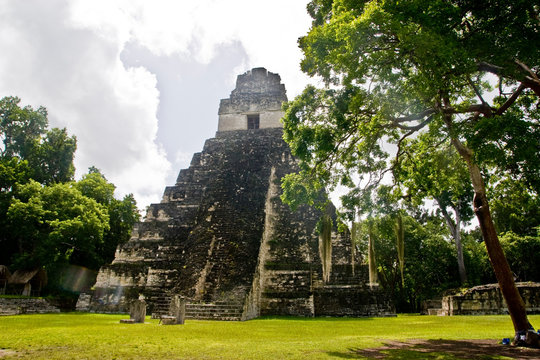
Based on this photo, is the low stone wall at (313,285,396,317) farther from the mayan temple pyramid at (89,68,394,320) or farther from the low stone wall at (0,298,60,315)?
the low stone wall at (0,298,60,315)

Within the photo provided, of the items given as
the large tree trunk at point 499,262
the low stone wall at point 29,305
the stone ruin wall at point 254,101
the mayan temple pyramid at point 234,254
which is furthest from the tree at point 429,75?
the low stone wall at point 29,305

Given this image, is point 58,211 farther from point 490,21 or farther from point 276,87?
point 490,21

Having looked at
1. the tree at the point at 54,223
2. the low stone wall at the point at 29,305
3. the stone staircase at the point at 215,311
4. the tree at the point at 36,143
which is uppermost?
the tree at the point at 36,143

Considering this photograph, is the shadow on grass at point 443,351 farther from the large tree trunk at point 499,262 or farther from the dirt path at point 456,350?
the large tree trunk at point 499,262

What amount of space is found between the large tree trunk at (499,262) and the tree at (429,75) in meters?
0.02

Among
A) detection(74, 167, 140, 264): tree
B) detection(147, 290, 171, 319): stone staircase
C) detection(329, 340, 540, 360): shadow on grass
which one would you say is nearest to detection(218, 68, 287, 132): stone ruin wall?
detection(147, 290, 171, 319): stone staircase

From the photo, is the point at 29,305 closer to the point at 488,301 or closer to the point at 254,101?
the point at 254,101

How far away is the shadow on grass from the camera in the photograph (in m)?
4.19

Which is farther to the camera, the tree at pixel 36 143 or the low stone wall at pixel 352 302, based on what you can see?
the tree at pixel 36 143

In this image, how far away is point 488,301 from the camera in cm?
1332

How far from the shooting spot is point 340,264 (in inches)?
485

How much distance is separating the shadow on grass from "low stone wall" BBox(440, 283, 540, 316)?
915 cm

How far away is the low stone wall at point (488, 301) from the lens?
40.6 feet

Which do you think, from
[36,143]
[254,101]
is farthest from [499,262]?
[36,143]
